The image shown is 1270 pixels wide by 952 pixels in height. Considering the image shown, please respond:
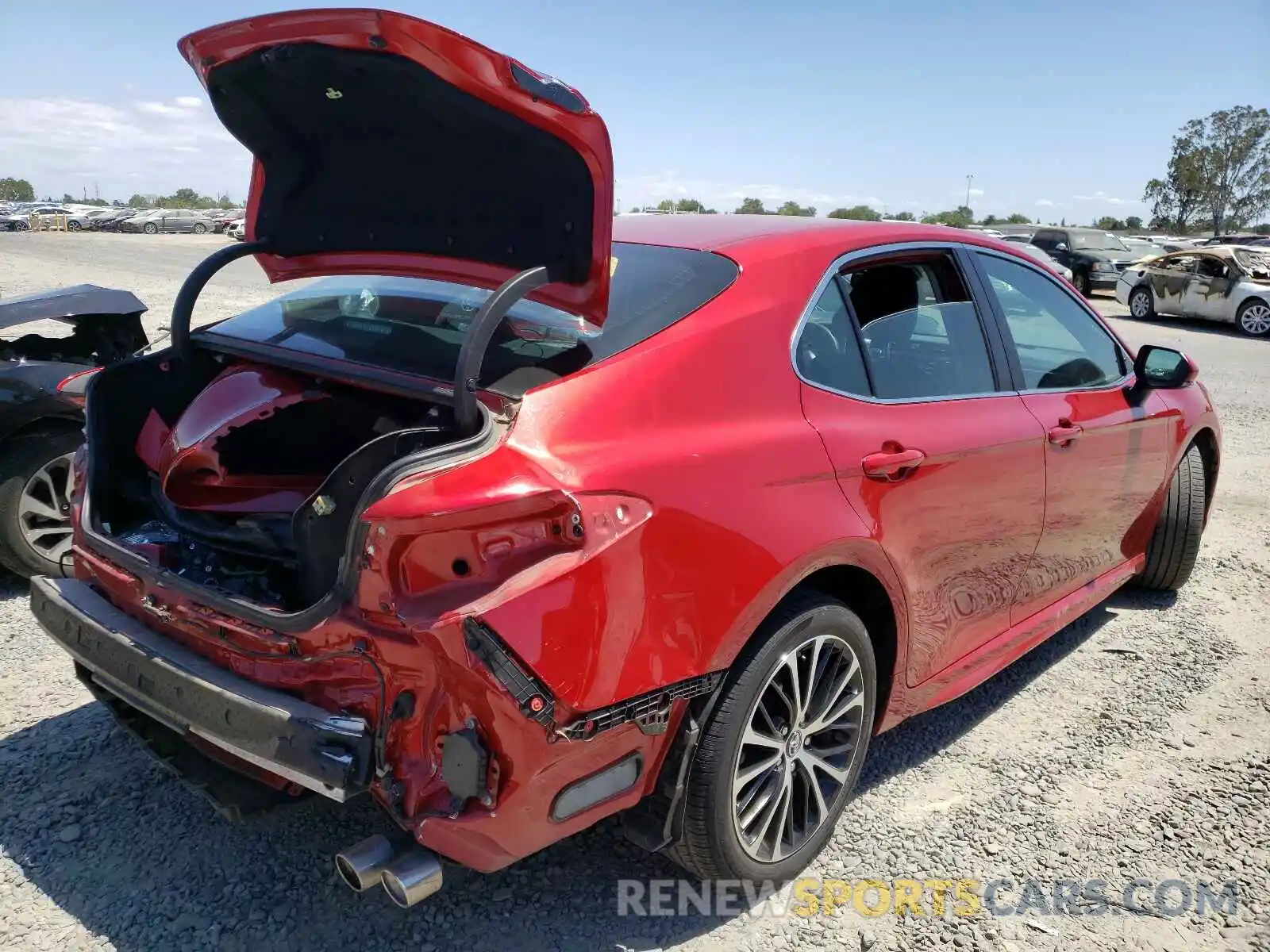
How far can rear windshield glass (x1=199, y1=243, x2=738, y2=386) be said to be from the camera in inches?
92.7

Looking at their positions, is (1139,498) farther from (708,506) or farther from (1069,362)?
(708,506)

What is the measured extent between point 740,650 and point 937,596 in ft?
3.01

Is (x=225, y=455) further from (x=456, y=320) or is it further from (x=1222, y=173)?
(x=1222, y=173)

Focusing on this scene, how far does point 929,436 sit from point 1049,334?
50.2 inches

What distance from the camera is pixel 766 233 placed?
9.21 ft

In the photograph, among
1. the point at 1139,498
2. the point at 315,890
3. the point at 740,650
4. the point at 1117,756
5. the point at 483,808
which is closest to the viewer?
the point at 483,808

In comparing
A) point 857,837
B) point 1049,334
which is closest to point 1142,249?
point 1049,334

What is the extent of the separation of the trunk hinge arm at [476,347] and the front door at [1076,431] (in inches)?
75.2

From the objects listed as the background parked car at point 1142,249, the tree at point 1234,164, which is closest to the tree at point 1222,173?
the tree at point 1234,164

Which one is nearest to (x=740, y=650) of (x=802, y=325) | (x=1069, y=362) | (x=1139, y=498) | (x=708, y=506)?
(x=708, y=506)

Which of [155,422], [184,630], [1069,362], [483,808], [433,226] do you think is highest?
[433,226]

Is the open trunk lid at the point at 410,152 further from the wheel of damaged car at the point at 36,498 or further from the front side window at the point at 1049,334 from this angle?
the wheel of damaged car at the point at 36,498

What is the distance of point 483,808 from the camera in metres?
1.92

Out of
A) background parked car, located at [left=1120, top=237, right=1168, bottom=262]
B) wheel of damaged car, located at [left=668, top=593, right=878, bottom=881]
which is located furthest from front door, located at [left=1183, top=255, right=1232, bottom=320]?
wheel of damaged car, located at [left=668, top=593, right=878, bottom=881]
